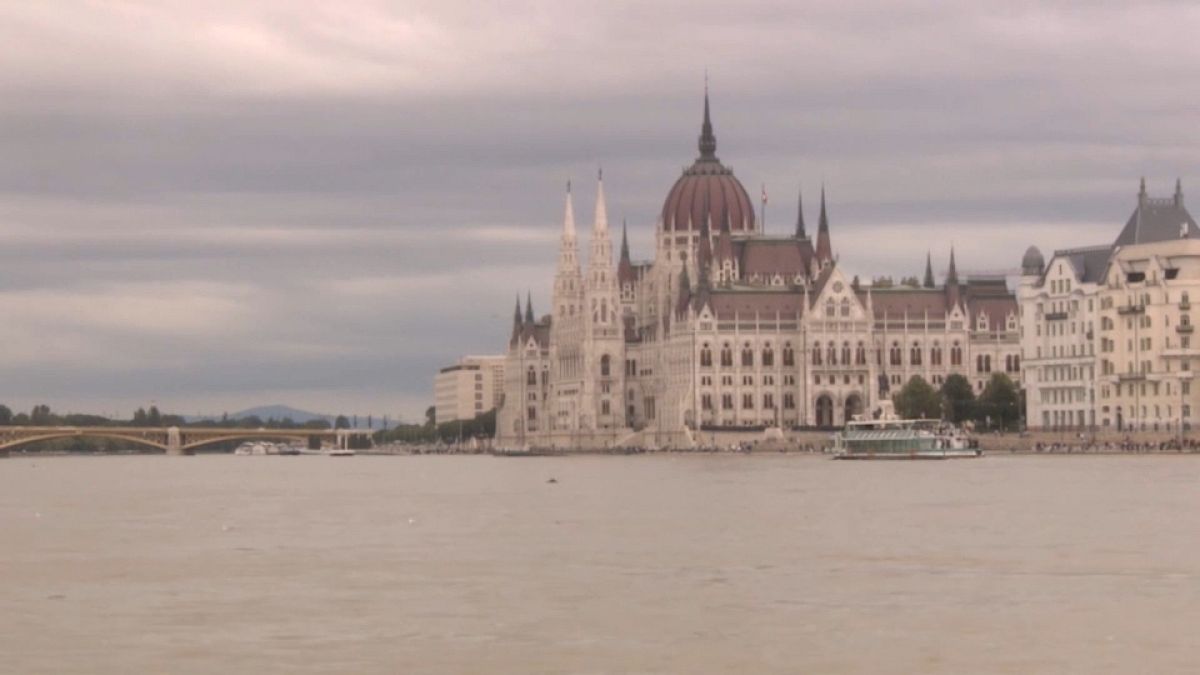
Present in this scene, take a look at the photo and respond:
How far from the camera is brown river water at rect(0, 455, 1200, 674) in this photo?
144 ft

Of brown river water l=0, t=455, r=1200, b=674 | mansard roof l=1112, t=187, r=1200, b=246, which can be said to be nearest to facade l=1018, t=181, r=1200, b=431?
mansard roof l=1112, t=187, r=1200, b=246

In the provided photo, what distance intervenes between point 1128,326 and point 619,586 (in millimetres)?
136736

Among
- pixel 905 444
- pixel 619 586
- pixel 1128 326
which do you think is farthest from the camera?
pixel 1128 326

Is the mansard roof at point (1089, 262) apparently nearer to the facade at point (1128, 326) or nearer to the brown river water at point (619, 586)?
the facade at point (1128, 326)

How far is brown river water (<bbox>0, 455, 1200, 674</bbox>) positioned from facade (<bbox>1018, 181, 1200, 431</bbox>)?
81.6 m

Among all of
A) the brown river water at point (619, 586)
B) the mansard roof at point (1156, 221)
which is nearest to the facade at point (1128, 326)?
the mansard roof at point (1156, 221)

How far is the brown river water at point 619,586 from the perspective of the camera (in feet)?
144

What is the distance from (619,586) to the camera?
55.8 meters

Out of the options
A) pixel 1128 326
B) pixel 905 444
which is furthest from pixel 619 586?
pixel 1128 326

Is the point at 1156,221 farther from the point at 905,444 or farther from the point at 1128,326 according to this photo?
the point at 905,444

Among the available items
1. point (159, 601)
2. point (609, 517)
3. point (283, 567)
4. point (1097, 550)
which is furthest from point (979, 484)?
point (159, 601)

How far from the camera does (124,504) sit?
107500mm

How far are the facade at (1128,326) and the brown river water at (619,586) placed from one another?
81.6 meters

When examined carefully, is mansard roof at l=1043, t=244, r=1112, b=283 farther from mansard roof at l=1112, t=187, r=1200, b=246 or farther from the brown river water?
the brown river water
